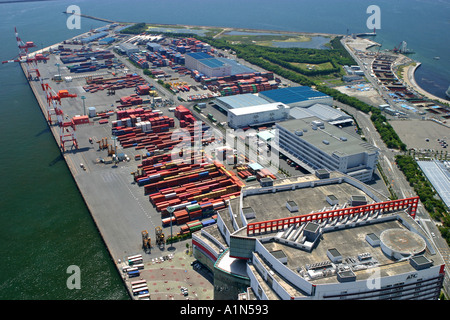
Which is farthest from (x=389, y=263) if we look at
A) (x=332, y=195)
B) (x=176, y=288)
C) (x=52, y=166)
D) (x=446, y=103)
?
(x=446, y=103)

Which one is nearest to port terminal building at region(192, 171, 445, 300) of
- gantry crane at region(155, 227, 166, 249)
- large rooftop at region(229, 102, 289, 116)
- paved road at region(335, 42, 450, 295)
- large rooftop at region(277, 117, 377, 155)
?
gantry crane at region(155, 227, 166, 249)

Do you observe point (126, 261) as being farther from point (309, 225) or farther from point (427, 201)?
point (427, 201)

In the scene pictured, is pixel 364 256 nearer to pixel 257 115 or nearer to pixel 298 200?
pixel 298 200

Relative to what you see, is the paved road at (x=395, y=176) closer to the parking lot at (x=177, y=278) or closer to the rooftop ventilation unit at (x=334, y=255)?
the rooftop ventilation unit at (x=334, y=255)

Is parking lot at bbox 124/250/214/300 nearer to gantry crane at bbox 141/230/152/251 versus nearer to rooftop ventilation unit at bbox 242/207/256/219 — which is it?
gantry crane at bbox 141/230/152/251

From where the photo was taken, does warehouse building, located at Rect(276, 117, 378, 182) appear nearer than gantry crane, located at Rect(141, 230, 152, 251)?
No
